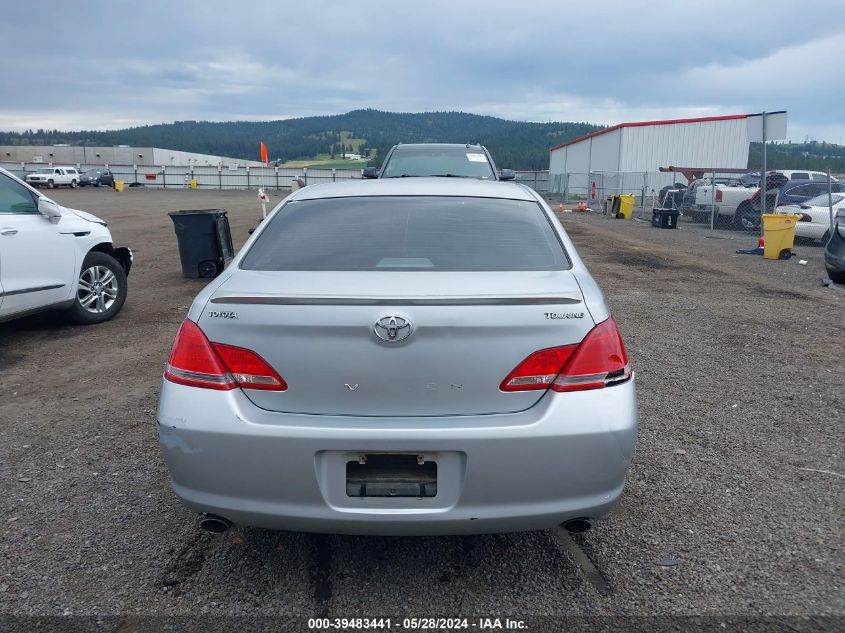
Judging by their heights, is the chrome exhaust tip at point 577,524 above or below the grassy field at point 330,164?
below

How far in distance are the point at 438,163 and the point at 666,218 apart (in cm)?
1368

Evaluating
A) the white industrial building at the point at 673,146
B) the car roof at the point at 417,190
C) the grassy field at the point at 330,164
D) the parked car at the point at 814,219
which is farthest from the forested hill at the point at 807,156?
the car roof at the point at 417,190

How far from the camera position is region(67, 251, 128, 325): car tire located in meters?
7.28

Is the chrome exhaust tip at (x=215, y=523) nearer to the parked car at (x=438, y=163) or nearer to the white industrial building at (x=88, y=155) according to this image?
the parked car at (x=438, y=163)

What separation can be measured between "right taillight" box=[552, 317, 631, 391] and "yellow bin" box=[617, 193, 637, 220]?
24949mm

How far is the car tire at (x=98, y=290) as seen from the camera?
→ 728 centimetres

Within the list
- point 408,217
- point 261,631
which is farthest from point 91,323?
point 261,631

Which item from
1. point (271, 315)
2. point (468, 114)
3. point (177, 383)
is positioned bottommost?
point (177, 383)

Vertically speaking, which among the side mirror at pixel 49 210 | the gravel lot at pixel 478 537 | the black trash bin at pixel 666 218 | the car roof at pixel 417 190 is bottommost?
the gravel lot at pixel 478 537

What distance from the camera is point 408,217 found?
3.45 metres

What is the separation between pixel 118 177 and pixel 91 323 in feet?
198

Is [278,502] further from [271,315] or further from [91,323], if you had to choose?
[91,323]

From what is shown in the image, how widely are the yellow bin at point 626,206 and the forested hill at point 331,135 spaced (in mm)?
77229

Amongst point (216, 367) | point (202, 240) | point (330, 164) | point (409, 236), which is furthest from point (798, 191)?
point (330, 164)
